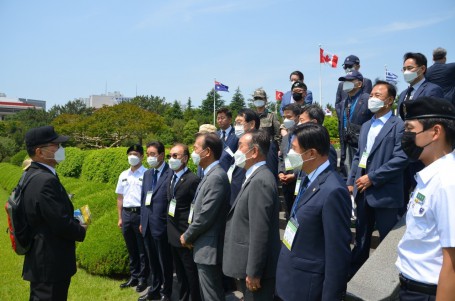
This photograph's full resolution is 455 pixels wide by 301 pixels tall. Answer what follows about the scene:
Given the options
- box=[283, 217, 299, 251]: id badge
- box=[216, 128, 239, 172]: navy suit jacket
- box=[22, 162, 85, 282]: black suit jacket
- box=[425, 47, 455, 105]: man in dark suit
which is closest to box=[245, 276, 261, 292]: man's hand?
box=[283, 217, 299, 251]: id badge

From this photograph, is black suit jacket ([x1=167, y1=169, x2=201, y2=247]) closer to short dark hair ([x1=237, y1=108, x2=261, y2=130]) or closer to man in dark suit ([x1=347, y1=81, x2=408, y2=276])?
A: short dark hair ([x1=237, y1=108, x2=261, y2=130])

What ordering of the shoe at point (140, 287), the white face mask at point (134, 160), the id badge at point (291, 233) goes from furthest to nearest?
1. the white face mask at point (134, 160)
2. the shoe at point (140, 287)
3. the id badge at point (291, 233)

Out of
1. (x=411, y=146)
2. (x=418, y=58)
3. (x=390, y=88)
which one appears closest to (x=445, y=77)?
(x=418, y=58)

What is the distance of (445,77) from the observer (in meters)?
5.37

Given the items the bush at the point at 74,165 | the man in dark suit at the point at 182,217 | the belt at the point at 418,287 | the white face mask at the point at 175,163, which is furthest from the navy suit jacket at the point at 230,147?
the bush at the point at 74,165

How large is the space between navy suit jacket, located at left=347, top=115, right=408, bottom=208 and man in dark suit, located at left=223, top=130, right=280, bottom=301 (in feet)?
3.87

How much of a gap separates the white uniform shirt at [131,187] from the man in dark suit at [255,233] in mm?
2906

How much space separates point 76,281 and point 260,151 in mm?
4724

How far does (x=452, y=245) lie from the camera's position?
68.4 inches

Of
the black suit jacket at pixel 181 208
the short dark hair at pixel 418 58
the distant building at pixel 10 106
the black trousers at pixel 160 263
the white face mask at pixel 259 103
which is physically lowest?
the black trousers at pixel 160 263

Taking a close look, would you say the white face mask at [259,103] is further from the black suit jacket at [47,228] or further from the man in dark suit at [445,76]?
the black suit jacket at [47,228]

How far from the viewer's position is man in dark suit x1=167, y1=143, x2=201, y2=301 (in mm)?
4695

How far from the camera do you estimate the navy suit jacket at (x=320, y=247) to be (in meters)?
2.47

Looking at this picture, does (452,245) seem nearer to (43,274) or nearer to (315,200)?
(315,200)
